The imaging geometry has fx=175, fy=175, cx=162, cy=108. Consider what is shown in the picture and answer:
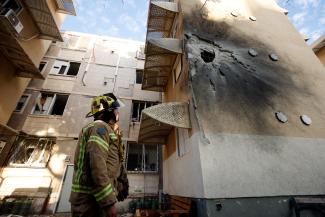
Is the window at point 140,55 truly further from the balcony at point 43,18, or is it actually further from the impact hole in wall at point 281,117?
the impact hole in wall at point 281,117

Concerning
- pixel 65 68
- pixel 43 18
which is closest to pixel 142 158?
pixel 65 68

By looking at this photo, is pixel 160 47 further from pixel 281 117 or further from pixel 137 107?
pixel 137 107

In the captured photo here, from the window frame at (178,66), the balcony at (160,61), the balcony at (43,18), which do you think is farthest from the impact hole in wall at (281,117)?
the balcony at (43,18)

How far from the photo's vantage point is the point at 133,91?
1330 centimetres

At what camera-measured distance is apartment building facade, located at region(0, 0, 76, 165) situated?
307 inches

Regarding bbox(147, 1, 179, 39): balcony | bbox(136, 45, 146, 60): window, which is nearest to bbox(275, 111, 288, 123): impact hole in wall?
bbox(147, 1, 179, 39): balcony

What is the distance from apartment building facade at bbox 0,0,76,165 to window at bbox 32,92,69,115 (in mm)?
1598

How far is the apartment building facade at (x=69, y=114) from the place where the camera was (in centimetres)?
956

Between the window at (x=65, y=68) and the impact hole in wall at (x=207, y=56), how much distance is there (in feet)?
37.4

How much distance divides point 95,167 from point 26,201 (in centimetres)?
952

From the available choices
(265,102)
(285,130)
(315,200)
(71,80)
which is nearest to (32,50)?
(71,80)

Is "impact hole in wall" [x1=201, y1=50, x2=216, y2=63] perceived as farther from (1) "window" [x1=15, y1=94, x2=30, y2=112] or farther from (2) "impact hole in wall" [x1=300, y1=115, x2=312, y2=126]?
(1) "window" [x1=15, y1=94, x2=30, y2=112]

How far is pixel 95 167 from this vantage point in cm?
212

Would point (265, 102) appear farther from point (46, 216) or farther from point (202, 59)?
point (46, 216)
